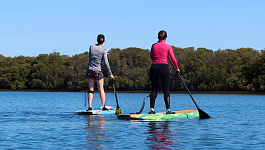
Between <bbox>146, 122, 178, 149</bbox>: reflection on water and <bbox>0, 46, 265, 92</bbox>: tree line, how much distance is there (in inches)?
3949

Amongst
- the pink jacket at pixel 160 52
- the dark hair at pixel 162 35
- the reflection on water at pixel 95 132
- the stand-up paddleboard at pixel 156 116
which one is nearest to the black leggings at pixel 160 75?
the pink jacket at pixel 160 52

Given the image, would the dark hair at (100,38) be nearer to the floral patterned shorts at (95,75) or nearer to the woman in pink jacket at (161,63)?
the floral patterned shorts at (95,75)

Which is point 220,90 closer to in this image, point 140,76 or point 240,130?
point 140,76

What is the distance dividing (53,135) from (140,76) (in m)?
122

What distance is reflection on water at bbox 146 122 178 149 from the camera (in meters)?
9.87

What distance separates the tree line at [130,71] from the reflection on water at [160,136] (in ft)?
329

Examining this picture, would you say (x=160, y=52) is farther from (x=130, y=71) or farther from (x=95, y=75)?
(x=130, y=71)

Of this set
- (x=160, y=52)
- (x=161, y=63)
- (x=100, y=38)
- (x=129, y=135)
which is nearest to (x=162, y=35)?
(x=160, y=52)

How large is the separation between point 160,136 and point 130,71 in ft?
406

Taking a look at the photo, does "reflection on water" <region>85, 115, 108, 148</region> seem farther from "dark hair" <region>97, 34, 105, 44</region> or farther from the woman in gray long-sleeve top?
"dark hair" <region>97, 34, 105, 44</region>

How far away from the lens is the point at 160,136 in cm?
1130

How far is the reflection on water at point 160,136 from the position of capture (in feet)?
32.4

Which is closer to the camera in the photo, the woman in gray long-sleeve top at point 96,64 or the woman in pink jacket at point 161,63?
the woman in pink jacket at point 161,63

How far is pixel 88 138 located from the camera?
428 inches
